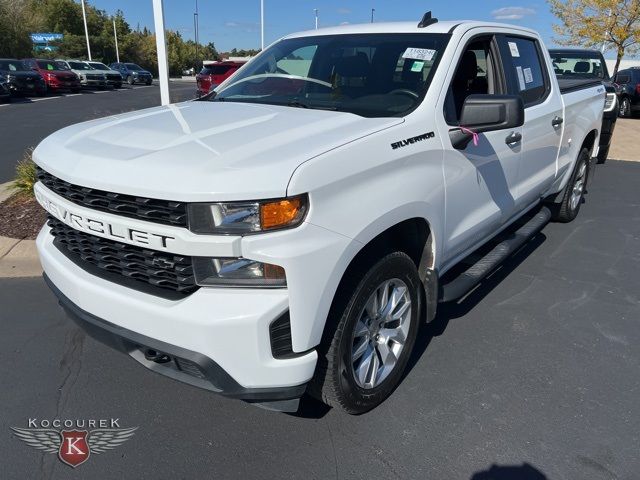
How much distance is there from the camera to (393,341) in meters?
2.82

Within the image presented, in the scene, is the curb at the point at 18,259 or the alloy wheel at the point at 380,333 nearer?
the alloy wheel at the point at 380,333

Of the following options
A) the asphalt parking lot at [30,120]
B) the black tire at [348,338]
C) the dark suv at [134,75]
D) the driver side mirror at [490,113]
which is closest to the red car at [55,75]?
the asphalt parking lot at [30,120]

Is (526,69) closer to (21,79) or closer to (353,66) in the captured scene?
(353,66)

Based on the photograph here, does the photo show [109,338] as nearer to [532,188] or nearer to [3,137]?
[532,188]

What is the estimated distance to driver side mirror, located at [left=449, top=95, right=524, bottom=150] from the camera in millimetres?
2746

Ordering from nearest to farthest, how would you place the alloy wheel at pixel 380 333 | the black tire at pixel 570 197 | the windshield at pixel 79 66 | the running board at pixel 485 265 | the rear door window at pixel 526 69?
the alloy wheel at pixel 380 333, the running board at pixel 485 265, the rear door window at pixel 526 69, the black tire at pixel 570 197, the windshield at pixel 79 66

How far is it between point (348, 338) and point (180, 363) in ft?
2.40

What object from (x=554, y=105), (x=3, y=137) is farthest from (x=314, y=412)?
(x=3, y=137)

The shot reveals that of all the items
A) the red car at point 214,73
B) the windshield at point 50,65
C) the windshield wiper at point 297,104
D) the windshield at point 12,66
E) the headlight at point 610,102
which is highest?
the windshield wiper at point 297,104

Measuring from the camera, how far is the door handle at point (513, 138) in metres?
3.49

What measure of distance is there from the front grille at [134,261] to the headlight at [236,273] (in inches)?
1.9

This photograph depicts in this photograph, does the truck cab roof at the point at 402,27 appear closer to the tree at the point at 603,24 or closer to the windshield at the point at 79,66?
the tree at the point at 603,24

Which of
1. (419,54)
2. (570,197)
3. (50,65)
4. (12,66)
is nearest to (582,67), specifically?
(570,197)

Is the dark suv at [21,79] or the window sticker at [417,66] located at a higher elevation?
the window sticker at [417,66]
